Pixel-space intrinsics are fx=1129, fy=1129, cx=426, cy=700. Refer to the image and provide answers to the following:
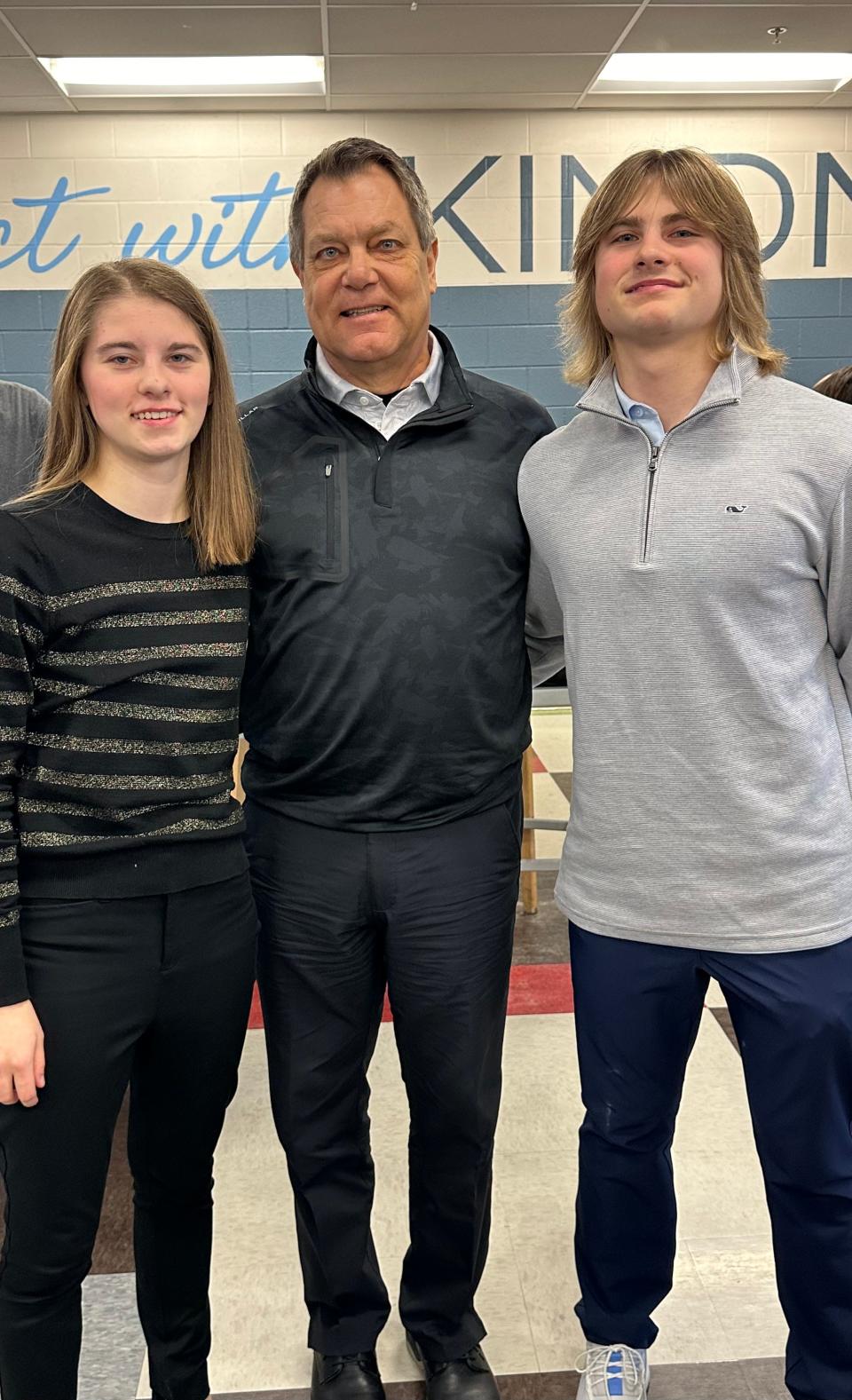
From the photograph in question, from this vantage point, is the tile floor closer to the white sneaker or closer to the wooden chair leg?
the white sneaker

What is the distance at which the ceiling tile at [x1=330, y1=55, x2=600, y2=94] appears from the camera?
15.5 ft

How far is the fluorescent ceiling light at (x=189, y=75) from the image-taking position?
188 inches

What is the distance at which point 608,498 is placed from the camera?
1.46 metres

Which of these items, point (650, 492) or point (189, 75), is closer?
point (650, 492)

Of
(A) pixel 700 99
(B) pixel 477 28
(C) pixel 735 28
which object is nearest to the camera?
(B) pixel 477 28

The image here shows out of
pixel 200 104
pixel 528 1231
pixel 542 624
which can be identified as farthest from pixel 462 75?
pixel 528 1231

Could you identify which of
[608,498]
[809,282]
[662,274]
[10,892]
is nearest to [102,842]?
[10,892]

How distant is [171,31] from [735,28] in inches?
88.1

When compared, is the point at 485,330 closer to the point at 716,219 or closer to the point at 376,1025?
the point at 716,219

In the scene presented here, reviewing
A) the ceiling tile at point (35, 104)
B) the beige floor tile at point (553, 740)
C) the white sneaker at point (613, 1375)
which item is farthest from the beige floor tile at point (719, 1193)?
the ceiling tile at point (35, 104)

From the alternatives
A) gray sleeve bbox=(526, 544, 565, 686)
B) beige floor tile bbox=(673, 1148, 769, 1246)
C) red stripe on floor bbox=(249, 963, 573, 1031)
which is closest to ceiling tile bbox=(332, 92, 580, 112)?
red stripe on floor bbox=(249, 963, 573, 1031)

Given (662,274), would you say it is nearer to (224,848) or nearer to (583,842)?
(583,842)

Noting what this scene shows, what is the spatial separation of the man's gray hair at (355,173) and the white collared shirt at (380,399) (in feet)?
0.65

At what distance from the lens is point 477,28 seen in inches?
173
